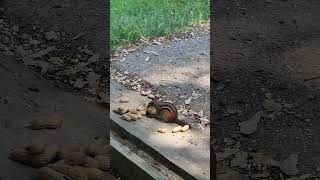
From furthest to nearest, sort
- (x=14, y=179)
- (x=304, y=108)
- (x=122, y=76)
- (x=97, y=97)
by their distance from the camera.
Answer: (x=122, y=76) < (x=97, y=97) < (x=304, y=108) < (x=14, y=179)

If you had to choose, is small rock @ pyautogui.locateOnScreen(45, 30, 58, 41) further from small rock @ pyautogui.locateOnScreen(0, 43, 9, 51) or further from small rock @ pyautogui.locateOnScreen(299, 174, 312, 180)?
small rock @ pyautogui.locateOnScreen(299, 174, 312, 180)

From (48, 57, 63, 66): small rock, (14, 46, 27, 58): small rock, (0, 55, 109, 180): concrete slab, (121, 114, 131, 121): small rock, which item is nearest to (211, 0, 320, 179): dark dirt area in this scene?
(121, 114, 131, 121): small rock

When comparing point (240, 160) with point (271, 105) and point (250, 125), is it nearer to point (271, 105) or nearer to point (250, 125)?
point (250, 125)

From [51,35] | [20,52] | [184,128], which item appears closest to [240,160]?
[184,128]

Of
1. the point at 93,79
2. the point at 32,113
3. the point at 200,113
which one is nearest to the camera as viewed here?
the point at 32,113

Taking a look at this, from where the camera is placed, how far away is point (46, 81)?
2805 millimetres

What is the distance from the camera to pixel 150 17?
3.60 metres

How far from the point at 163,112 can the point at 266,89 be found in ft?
1.69

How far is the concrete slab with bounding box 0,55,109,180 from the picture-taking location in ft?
6.52

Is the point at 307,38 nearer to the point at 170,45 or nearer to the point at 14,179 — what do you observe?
the point at 170,45

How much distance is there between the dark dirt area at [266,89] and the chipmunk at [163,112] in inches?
6.6

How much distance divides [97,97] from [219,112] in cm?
57

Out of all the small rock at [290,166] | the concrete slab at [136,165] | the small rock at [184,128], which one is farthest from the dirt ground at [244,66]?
the concrete slab at [136,165]

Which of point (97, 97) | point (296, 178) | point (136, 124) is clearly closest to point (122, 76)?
point (97, 97)
